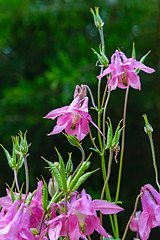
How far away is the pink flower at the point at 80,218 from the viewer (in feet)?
1.13

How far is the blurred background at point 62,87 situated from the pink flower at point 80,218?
1.67m

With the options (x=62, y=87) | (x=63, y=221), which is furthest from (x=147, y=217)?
(x=62, y=87)

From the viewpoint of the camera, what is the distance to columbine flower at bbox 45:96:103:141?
1.38ft

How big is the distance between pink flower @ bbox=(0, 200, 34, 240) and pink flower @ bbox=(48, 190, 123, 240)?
26 millimetres

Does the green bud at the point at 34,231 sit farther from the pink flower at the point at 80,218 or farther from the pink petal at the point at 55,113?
the pink petal at the point at 55,113

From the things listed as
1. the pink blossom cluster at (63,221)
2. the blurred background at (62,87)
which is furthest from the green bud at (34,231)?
the blurred background at (62,87)

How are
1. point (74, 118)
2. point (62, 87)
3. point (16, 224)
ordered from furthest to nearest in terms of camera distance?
point (62, 87) → point (74, 118) → point (16, 224)

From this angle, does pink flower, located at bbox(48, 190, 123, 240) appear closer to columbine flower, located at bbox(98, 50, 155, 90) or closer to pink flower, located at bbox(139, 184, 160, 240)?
pink flower, located at bbox(139, 184, 160, 240)

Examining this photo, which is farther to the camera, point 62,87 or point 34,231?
point 62,87

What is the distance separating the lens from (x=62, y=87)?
2.14m

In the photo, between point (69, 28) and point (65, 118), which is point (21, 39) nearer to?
point (69, 28)

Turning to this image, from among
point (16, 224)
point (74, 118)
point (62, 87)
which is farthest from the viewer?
point (62, 87)

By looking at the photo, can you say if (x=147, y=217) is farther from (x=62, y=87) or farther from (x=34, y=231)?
(x=62, y=87)

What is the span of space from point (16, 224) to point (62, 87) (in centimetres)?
183
